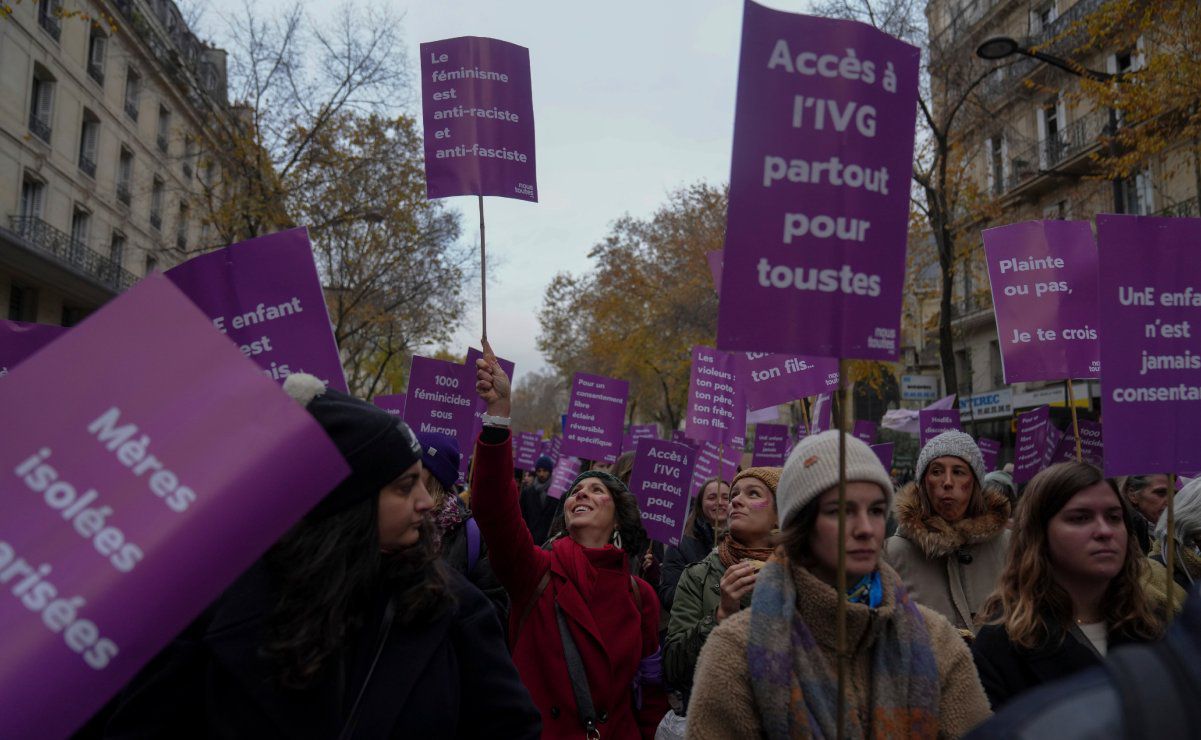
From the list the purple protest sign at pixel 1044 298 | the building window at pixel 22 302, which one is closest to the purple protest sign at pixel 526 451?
the purple protest sign at pixel 1044 298

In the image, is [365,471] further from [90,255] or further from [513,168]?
[90,255]

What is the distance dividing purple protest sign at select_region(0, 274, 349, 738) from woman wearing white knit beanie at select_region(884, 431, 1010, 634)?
3175 millimetres

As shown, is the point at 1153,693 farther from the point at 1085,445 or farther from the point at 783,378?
the point at 1085,445

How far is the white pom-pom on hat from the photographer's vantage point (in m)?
2.13

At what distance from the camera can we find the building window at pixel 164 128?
3291 centimetres

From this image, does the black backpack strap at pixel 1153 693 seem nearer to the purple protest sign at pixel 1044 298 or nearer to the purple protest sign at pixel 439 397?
the purple protest sign at pixel 1044 298

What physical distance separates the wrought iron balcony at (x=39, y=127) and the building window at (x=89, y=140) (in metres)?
2.32

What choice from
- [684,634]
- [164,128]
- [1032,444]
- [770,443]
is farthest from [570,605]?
[164,128]

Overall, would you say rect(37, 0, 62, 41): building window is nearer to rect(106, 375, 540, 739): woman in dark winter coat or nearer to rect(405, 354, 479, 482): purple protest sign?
rect(405, 354, 479, 482): purple protest sign

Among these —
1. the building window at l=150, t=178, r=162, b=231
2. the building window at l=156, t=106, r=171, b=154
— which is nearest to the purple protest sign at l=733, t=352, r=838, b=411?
the building window at l=150, t=178, r=162, b=231

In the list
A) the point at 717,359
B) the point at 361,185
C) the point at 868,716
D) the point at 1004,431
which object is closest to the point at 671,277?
the point at 1004,431

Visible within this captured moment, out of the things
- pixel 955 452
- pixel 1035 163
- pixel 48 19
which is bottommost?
pixel 955 452

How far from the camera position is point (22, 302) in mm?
26094

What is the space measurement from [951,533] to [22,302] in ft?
92.8
